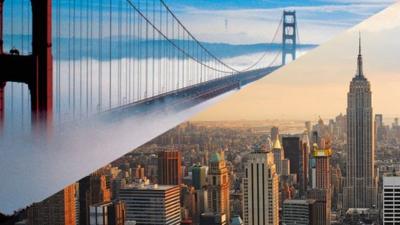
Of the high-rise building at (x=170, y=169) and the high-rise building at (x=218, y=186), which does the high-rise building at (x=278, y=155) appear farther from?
the high-rise building at (x=170, y=169)

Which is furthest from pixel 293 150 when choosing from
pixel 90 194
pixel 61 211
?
pixel 61 211

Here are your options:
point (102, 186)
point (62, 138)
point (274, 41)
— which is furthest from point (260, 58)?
point (102, 186)

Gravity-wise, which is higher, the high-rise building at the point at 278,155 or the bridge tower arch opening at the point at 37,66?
the bridge tower arch opening at the point at 37,66

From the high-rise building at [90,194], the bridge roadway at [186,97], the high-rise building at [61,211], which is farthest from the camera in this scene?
the high-rise building at [90,194]

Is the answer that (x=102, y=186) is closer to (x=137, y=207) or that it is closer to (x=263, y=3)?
(x=137, y=207)

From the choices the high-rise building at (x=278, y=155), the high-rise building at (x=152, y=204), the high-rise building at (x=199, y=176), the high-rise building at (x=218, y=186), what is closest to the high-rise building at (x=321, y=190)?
the high-rise building at (x=278, y=155)
